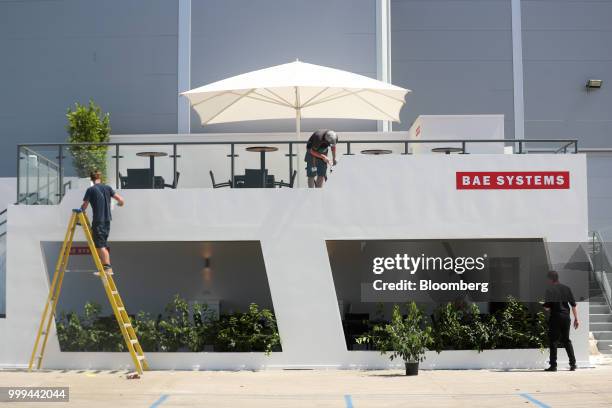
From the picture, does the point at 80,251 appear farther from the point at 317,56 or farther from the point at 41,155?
the point at 317,56

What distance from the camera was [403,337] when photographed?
1511 cm

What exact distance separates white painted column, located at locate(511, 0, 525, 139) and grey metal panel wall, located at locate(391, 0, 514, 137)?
0.34ft

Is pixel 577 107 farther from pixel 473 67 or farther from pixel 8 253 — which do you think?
pixel 8 253

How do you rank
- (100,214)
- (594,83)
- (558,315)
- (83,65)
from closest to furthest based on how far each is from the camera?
1. (558,315)
2. (100,214)
3. (83,65)
4. (594,83)

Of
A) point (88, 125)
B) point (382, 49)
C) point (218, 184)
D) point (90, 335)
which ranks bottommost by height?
point (90, 335)

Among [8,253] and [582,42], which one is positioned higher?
[582,42]

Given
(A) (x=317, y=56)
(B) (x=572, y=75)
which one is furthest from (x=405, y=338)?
(B) (x=572, y=75)

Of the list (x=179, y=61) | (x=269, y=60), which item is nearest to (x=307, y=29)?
(x=269, y=60)

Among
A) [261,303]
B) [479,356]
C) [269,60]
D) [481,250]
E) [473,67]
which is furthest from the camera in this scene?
[473,67]

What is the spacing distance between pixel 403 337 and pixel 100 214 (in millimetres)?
5471

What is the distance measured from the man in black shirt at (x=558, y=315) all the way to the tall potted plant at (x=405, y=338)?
6.60 feet

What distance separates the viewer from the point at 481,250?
59.1 ft

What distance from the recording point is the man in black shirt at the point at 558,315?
15.3 metres

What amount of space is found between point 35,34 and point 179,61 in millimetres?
3736
